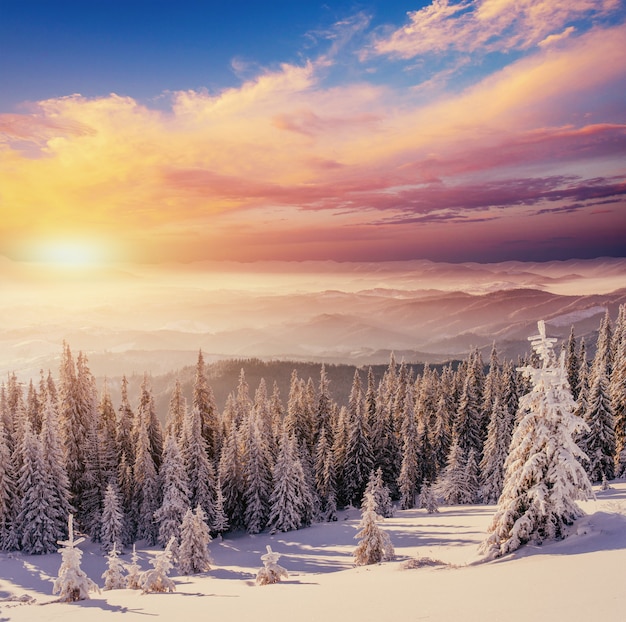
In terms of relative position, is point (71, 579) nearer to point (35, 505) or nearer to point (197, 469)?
point (35, 505)

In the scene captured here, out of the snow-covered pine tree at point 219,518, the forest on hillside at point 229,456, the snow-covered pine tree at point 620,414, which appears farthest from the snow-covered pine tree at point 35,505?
the snow-covered pine tree at point 620,414

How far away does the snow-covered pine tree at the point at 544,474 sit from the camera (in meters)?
17.4

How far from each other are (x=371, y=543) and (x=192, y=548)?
42.9 ft

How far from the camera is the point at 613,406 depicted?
42250 millimetres

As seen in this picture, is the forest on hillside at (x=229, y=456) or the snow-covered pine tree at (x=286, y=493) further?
the snow-covered pine tree at (x=286, y=493)

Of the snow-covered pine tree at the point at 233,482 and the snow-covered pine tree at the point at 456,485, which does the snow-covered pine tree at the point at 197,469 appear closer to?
the snow-covered pine tree at the point at 233,482

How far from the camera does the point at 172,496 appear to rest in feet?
134

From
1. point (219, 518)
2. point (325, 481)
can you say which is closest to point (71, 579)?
point (219, 518)

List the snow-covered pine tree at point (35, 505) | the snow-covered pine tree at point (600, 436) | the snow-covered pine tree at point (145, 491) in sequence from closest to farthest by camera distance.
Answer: the snow-covered pine tree at point (600, 436)
the snow-covered pine tree at point (35, 505)
the snow-covered pine tree at point (145, 491)

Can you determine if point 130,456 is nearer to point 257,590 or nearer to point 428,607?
point 257,590

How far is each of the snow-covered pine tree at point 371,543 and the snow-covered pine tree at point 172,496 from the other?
2048 centimetres

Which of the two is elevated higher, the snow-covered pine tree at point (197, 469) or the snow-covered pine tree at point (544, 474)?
the snow-covered pine tree at point (544, 474)

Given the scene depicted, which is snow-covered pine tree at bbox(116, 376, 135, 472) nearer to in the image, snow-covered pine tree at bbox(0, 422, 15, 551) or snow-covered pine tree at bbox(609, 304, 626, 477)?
snow-covered pine tree at bbox(0, 422, 15, 551)

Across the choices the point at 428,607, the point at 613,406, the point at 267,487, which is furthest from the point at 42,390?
the point at 613,406
